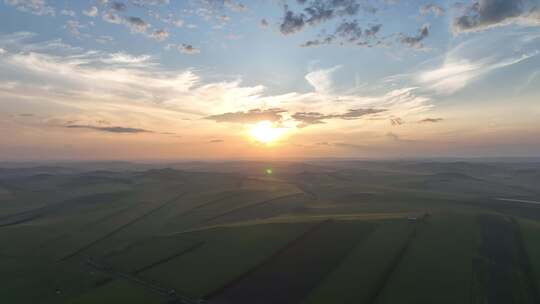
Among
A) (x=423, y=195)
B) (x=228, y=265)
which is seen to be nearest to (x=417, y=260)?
Result: (x=228, y=265)

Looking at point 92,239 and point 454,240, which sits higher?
point 454,240

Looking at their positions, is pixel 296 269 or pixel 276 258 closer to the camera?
pixel 296 269

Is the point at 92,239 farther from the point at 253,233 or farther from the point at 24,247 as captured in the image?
the point at 253,233

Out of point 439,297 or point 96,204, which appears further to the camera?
point 96,204

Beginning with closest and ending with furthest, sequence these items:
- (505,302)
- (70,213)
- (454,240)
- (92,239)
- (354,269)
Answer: (505,302), (354,269), (454,240), (92,239), (70,213)

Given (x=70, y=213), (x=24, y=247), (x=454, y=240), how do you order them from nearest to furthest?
(x=454, y=240) → (x=24, y=247) → (x=70, y=213)

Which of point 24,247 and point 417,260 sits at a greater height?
point 417,260

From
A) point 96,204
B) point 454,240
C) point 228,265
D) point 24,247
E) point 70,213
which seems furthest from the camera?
point 96,204

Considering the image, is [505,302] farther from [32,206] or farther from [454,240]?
[32,206]

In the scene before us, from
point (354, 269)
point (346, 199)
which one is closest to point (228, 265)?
point (354, 269)
